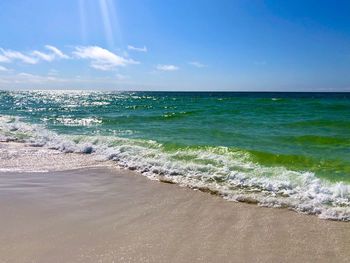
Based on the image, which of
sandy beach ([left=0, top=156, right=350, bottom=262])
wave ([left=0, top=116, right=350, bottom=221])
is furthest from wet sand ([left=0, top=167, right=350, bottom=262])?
wave ([left=0, top=116, right=350, bottom=221])

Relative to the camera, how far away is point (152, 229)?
525cm

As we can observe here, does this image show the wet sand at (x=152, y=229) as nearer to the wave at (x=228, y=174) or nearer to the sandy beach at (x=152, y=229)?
the sandy beach at (x=152, y=229)

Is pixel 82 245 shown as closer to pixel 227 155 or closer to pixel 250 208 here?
pixel 250 208

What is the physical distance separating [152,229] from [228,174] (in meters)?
3.91

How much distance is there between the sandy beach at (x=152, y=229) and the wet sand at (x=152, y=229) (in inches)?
0.5

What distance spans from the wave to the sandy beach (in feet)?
1.60

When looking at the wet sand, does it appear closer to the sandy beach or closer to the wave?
the sandy beach

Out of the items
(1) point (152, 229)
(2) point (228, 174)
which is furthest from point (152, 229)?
(2) point (228, 174)

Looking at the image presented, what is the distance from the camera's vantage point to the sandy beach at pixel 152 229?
14.5ft

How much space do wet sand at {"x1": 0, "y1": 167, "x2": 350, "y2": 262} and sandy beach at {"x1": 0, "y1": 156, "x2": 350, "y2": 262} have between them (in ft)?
0.04

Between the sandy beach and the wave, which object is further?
the wave

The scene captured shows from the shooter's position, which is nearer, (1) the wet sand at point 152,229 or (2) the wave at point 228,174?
(1) the wet sand at point 152,229

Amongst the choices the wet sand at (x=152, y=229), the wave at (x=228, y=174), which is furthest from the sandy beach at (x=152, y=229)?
the wave at (x=228, y=174)

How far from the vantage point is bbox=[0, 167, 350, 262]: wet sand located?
4.43m
